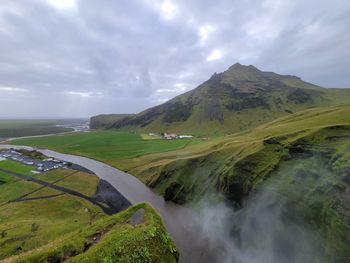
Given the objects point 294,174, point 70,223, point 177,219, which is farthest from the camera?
point 177,219

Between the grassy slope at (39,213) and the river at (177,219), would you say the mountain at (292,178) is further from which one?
the grassy slope at (39,213)

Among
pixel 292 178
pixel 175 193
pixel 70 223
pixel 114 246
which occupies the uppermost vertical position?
pixel 114 246

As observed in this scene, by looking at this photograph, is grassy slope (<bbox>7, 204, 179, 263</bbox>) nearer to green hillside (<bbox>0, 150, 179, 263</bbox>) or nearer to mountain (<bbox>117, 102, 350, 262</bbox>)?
green hillside (<bbox>0, 150, 179, 263</bbox>)

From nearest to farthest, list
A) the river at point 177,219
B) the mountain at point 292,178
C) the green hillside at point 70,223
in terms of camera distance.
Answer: the green hillside at point 70,223 → the mountain at point 292,178 → the river at point 177,219

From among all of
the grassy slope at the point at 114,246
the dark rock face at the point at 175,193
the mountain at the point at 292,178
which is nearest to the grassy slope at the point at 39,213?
the dark rock face at the point at 175,193

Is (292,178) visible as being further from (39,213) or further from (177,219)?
(39,213)

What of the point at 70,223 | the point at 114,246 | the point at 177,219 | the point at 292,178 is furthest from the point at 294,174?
the point at 70,223

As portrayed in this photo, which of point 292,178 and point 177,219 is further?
point 177,219
